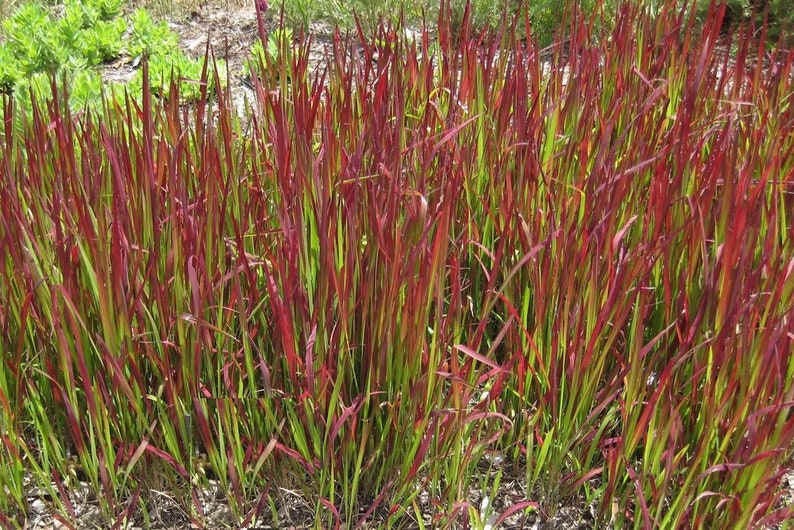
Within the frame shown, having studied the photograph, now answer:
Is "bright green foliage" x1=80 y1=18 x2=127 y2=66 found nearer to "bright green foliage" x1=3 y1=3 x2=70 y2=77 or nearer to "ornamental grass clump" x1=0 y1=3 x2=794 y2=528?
"bright green foliage" x1=3 y1=3 x2=70 y2=77

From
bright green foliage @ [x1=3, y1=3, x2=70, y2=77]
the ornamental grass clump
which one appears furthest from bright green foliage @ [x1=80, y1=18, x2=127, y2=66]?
the ornamental grass clump

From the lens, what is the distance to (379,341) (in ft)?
4.69

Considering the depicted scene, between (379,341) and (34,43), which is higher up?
(34,43)

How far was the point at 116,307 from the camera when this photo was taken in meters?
1.40

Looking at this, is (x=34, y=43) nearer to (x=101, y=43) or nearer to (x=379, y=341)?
(x=101, y=43)

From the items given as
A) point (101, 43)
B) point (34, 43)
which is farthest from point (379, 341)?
point (101, 43)

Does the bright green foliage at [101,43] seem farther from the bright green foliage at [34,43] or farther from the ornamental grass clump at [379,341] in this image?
the ornamental grass clump at [379,341]

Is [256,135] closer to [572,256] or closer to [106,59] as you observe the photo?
[572,256]

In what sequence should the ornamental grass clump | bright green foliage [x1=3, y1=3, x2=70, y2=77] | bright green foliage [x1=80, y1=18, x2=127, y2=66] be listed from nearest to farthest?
1. the ornamental grass clump
2. bright green foliage [x1=3, y1=3, x2=70, y2=77]
3. bright green foliage [x1=80, y1=18, x2=127, y2=66]

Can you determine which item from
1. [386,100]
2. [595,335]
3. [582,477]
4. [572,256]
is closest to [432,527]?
[582,477]

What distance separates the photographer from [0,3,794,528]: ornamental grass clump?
1.35 meters

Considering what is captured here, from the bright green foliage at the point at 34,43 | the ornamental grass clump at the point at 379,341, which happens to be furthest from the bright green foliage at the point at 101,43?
the ornamental grass clump at the point at 379,341

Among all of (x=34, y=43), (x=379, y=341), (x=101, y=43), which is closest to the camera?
(x=379, y=341)

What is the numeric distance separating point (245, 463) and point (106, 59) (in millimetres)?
3444
